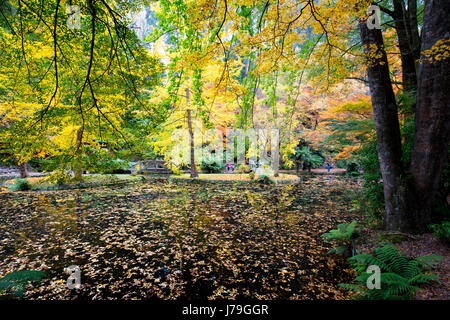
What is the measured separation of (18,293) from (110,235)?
2640 mm

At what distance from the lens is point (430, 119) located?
3.14m

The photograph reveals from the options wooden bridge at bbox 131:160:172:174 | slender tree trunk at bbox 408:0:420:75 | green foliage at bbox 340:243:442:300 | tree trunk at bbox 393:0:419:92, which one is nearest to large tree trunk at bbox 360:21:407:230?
green foliage at bbox 340:243:442:300

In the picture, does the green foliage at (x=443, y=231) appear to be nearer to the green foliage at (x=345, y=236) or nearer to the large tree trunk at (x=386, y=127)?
the large tree trunk at (x=386, y=127)

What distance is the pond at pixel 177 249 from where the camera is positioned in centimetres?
280

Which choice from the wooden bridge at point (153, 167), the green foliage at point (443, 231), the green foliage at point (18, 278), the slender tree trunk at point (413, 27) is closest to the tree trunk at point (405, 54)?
the slender tree trunk at point (413, 27)

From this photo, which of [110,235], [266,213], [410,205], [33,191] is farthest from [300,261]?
[33,191]

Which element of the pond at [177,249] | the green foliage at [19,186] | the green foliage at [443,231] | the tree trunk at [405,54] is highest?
the tree trunk at [405,54]

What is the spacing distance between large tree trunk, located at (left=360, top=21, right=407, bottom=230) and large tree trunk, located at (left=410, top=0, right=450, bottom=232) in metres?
0.24

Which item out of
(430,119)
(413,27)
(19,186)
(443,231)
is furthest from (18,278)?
(19,186)

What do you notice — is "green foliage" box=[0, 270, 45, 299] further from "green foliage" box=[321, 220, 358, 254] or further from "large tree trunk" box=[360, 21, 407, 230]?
"large tree trunk" box=[360, 21, 407, 230]

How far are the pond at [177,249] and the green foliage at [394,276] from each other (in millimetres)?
404

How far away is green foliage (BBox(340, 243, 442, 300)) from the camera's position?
84.5 inches

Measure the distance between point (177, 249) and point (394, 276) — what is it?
10.8ft

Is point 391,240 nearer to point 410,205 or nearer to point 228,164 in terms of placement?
point 410,205
